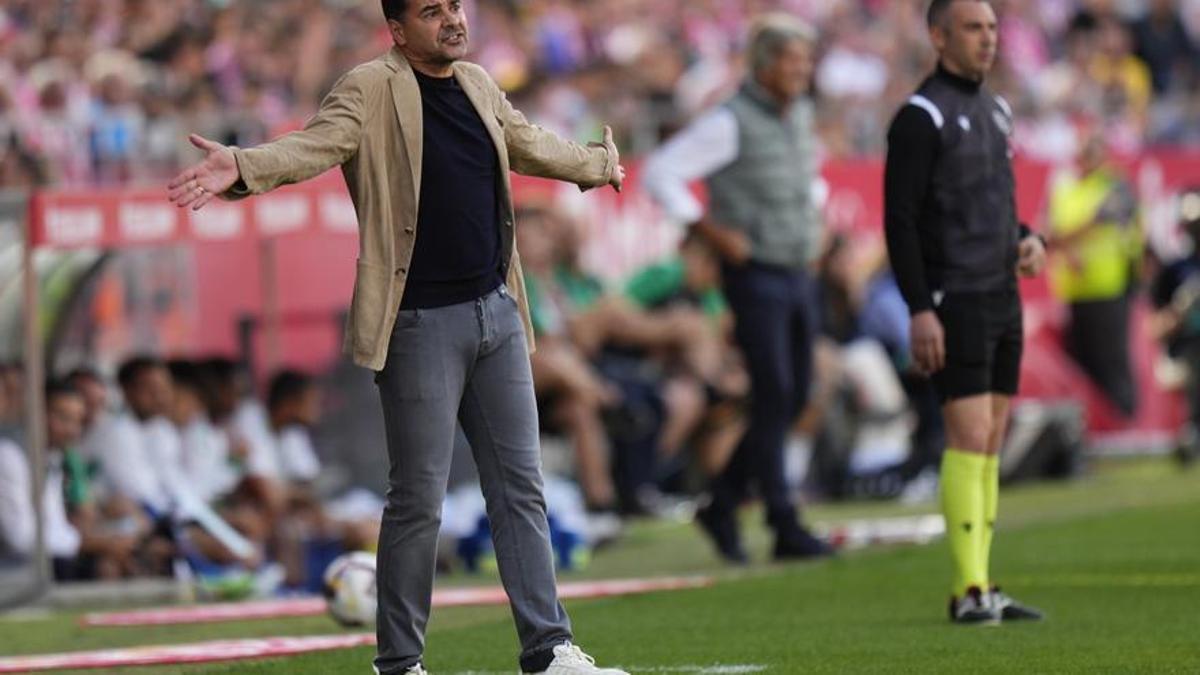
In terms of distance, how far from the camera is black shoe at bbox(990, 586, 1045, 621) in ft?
31.7

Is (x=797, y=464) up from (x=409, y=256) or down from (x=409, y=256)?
down

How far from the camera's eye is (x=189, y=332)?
15648 mm

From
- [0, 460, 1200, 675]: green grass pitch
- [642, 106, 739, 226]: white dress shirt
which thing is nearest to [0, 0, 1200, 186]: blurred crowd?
[642, 106, 739, 226]: white dress shirt

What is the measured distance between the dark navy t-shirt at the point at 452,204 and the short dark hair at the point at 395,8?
0.61 feet

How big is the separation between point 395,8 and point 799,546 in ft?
20.1

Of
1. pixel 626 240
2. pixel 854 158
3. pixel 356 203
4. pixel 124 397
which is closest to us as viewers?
pixel 356 203

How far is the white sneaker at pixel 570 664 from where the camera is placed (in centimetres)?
752

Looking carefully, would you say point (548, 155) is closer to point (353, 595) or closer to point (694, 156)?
point (353, 595)

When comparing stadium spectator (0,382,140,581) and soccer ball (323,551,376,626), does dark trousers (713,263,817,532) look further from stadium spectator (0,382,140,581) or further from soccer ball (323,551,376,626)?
stadium spectator (0,382,140,581)

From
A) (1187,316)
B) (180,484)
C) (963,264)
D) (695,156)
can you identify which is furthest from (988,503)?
(1187,316)

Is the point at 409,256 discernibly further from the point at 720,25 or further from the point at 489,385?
the point at 720,25

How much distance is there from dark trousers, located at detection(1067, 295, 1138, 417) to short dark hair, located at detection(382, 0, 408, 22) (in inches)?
590

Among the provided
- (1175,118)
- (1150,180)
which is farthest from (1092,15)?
(1150,180)

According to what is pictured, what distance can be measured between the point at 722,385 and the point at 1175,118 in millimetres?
10397
